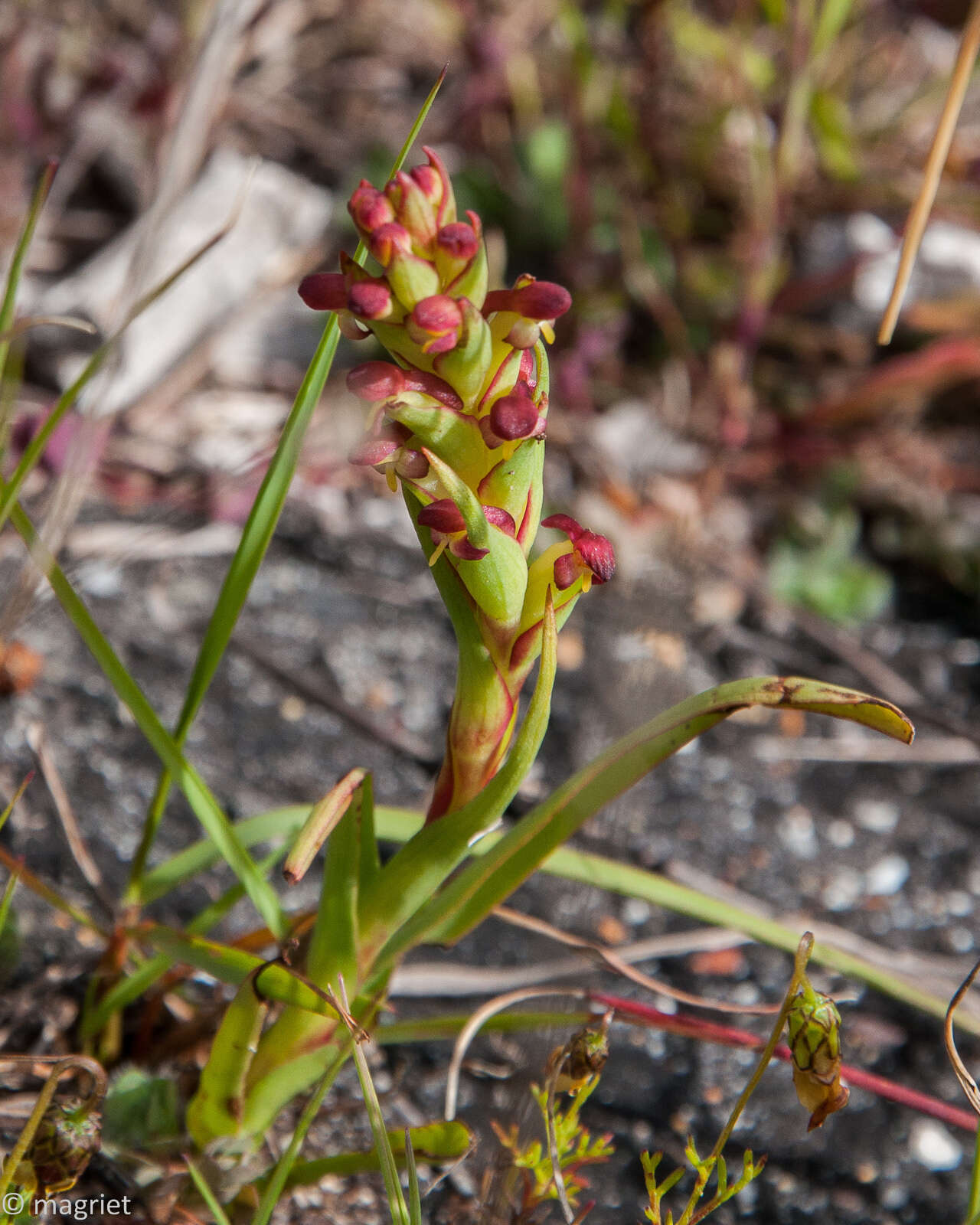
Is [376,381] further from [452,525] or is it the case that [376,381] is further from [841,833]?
[841,833]

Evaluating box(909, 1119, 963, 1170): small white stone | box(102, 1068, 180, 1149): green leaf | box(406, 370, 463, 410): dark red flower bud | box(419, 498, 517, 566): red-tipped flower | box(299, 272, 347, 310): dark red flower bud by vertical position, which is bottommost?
box(909, 1119, 963, 1170): small white stone

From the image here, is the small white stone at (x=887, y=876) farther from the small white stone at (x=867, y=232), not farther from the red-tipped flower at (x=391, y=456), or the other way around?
the small white stone at (x=867, y=232)

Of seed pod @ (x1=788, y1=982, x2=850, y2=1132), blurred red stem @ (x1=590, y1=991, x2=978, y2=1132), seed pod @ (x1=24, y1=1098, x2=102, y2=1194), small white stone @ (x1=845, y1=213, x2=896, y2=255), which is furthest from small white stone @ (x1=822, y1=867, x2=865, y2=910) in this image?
small white stone @ (x1=845, y1=213, x2=896, y2=255)

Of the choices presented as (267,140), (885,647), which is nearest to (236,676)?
(885,647)

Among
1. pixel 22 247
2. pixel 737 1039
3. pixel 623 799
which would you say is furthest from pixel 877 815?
pixel 22 247

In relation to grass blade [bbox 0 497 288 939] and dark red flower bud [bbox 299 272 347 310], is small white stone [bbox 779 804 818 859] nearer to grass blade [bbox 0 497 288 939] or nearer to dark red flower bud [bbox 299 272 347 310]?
grass blade [bbox 0 497 288 939]

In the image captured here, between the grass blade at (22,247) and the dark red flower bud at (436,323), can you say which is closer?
the dark red flower bud at (436,323)

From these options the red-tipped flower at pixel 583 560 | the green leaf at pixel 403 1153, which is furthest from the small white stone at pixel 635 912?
the red-tipped flower at pixel 583 560
